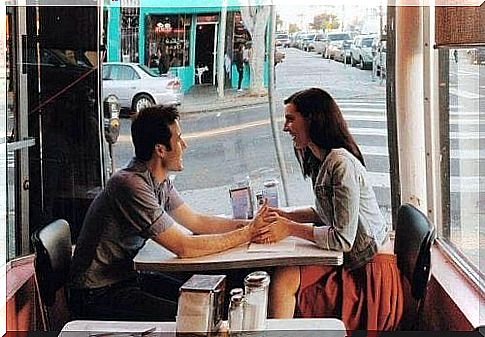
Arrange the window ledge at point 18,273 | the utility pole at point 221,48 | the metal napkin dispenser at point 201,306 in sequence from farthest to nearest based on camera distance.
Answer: the window ledge at point 18,273 → the utility pole at point 221,48 → the metal napkin dispenser at point 201,306

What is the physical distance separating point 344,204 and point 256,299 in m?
0.49

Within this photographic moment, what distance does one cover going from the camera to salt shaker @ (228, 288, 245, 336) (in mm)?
2758

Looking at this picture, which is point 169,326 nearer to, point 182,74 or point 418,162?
point 182,74

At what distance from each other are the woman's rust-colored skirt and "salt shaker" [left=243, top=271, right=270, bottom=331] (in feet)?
0.49

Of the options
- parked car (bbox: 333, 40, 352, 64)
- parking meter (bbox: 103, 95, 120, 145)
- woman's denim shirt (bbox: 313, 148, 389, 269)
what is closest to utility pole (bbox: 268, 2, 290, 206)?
woman's denim shirt (bbox: 313, 148, 389, 269)

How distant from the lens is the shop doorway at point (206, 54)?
285 centimetres

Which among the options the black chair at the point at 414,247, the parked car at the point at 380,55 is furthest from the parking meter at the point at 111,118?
the black chair at the point at 414,247

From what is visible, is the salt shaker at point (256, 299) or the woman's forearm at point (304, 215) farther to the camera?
the woman's forearm at point (304, 215)

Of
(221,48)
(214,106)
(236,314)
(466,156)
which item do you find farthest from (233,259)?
(466,156)

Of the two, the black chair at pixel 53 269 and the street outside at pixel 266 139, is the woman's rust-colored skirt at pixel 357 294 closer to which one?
the street outside at pixel 266 139

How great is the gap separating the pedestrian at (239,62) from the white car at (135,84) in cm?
23

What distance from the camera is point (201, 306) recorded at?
9.02ft

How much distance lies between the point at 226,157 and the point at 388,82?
686 mm

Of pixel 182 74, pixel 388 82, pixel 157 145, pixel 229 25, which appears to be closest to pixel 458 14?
pixel 388 82
